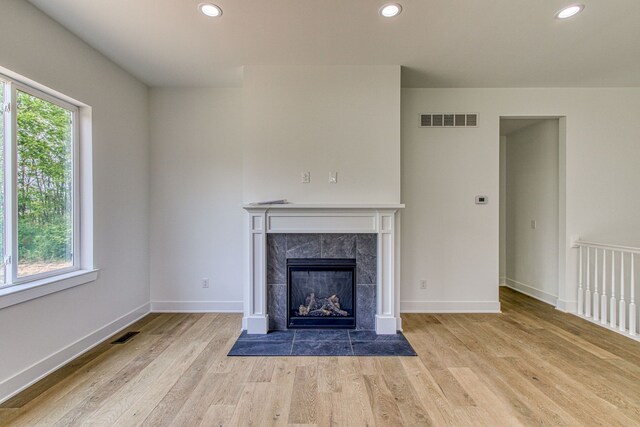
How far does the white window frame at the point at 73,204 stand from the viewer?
202 centimetres

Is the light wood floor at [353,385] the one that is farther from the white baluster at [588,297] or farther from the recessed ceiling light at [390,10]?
the recessed ceiling light at [390,10]

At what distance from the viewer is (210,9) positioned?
2123 millimetres

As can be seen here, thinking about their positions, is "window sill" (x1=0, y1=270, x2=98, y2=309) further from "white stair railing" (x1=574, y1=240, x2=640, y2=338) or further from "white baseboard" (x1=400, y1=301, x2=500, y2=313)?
"white stair railing" (x1=574, y1=240, x2=640, y2=338)

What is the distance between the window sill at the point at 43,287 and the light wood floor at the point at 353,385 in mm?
628

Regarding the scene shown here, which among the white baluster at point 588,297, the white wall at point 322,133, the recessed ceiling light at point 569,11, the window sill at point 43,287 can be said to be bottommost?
the white baluster at point 588,297

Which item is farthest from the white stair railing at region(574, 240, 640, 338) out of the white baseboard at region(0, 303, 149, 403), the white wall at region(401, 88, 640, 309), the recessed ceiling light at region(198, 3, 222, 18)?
the white baseboard at region(0, 303, 149, 403)

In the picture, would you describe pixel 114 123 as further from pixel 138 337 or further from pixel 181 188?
pixel 138 337

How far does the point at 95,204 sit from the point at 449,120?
3.92 meters

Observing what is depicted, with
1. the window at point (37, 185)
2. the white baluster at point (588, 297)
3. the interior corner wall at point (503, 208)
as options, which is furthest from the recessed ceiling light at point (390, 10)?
the interior corner wall at point (503, 208)

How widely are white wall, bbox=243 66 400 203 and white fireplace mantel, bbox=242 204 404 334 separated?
0.20m

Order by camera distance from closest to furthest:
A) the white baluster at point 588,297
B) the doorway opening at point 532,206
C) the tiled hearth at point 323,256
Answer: the tiled hearth at point 323,256 → the white baluster at point 588,297 → the doorway opening at point 532,206

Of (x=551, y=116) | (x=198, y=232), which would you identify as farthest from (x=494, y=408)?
(x=551, y=116)

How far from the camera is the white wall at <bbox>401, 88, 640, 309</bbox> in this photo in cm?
353

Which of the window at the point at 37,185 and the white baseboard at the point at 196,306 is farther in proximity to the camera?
the white baseboard at the point at 196,306
